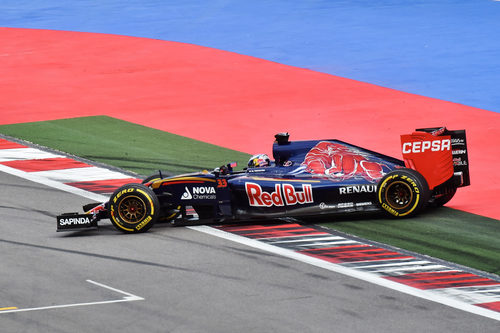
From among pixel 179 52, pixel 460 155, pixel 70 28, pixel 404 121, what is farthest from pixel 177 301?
pixel 70 28

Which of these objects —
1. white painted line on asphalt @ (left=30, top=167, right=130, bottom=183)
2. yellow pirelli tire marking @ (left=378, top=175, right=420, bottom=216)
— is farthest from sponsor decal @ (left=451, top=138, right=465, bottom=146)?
white painted line on asphalt @ (left=30, top=167, right=130, bottom=183)

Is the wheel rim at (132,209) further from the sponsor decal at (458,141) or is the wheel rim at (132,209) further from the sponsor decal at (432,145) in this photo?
the sponsor decal at (458,141)

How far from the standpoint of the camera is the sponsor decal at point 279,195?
1814 centimetres

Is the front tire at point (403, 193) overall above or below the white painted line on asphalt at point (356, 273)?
above

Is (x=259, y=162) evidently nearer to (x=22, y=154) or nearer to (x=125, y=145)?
(x=125, y=145)

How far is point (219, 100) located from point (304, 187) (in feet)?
44.8

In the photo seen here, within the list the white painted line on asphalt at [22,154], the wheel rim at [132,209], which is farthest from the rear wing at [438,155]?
the white painted line on asphalt at [22,154]

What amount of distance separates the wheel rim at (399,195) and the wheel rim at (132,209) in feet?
14.3

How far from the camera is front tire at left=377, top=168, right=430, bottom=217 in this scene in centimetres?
1808

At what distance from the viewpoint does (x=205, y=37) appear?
134ft

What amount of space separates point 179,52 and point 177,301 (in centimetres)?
2503

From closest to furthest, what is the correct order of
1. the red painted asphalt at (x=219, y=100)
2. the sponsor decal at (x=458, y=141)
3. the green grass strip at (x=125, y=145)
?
the sponsor decal at (x=458, y=141) → the green grass strip at (x=125, y=145) → the red painted asphalt at (x=219, y=100)

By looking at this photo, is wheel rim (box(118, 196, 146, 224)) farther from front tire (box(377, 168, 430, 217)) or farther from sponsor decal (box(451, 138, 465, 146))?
sponsor decal (box(451, 138, 465, 146))

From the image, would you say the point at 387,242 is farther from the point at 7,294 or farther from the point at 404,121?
the point at 404,121
